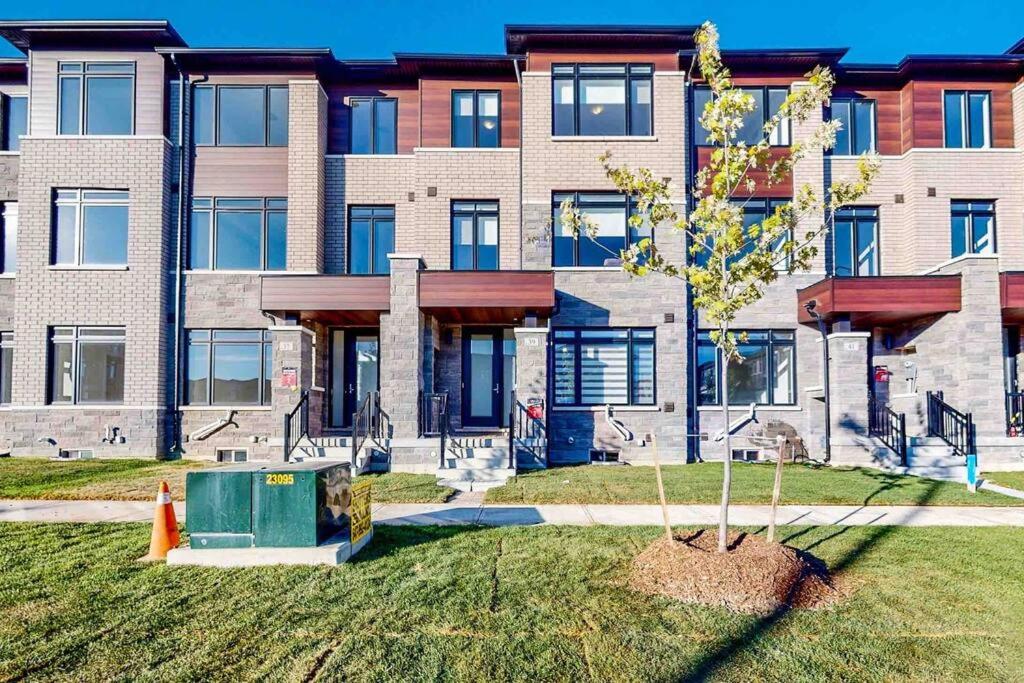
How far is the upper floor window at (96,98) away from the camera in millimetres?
14266

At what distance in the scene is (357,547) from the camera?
6.13 metres

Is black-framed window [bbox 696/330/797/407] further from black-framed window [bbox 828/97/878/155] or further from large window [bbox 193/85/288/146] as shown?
large window [bbox 193/85/288/146]

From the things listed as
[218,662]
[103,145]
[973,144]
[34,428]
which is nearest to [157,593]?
[218,662]

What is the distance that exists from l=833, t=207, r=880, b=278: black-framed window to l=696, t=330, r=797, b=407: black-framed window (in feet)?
8.25

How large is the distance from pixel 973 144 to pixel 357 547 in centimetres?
1732

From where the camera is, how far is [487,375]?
14586mm

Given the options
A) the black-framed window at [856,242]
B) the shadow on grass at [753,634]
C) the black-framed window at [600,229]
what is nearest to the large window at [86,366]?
the black-framed window at [600,229]

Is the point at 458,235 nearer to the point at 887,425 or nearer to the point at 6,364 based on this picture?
the point at 887,425

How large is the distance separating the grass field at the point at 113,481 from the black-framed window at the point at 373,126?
8.47 meters

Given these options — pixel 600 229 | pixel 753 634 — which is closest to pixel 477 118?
pixel 600 229

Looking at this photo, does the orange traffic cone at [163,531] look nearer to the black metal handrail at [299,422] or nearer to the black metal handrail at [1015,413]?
the black metal handrail at [299,422]

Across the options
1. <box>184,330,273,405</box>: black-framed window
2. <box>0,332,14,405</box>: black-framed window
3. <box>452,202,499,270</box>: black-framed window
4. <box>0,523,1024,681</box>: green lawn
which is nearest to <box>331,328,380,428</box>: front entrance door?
<box>184,330,273,405</box>: black-framed window

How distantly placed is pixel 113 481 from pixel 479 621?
896 cm

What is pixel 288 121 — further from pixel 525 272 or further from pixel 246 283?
pixel 525 272
